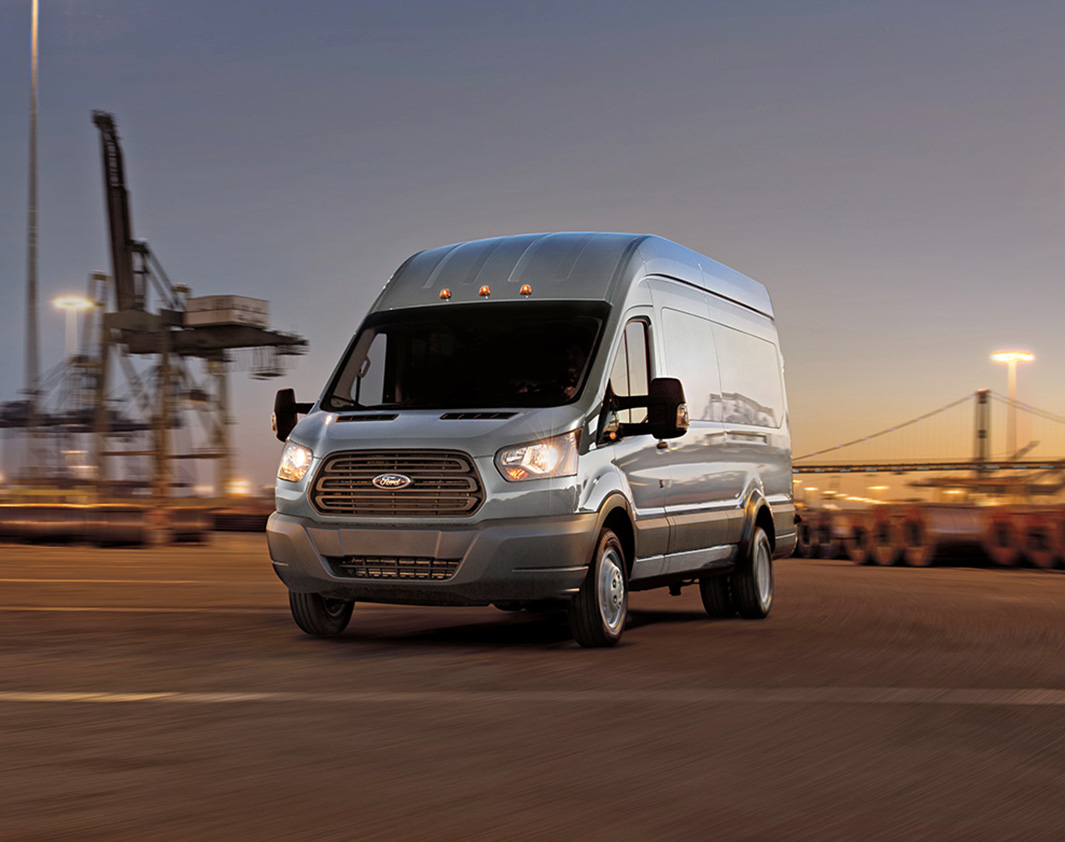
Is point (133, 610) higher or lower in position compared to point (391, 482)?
lower

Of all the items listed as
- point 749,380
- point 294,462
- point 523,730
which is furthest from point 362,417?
point 749,380

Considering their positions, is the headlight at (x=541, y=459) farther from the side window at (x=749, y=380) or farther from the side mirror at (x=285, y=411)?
the side window at (x=749, y=380)

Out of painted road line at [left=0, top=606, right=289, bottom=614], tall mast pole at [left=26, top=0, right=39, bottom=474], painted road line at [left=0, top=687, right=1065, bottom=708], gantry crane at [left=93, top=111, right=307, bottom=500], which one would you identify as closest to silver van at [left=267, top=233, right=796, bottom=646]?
painted road line at [left=0, top=687, right=1065, bottom=708]

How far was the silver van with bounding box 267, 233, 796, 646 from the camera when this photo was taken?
9.30 metres

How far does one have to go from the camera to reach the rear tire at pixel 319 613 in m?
10.3

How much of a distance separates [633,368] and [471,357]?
1191 millimetres

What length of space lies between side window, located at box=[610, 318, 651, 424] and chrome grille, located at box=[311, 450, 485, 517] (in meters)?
1.47

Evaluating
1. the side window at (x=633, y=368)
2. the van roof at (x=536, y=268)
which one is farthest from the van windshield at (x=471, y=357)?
the side window at (x=633, y=368)

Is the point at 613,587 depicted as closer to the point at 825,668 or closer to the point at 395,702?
the point at 825,668

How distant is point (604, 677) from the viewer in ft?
27.9

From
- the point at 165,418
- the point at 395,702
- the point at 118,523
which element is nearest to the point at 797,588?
the point at 395,702

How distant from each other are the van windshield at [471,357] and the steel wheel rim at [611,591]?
1192 mm

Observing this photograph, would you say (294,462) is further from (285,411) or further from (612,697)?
(612,697)

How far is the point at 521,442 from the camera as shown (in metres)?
9.28
